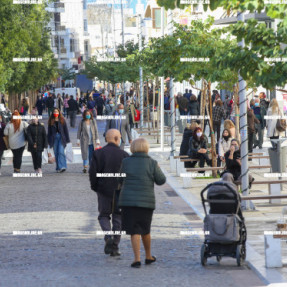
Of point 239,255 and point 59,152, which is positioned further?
point 59,152

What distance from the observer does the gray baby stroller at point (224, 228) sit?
10719 mm

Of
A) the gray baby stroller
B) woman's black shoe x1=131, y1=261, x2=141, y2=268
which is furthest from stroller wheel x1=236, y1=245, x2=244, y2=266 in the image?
woman's black shoe x1=131, y1=261, x2=141, y2=268

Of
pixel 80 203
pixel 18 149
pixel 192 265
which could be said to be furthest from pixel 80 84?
pixel 192 265

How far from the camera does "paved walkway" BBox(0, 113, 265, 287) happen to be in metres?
10.1

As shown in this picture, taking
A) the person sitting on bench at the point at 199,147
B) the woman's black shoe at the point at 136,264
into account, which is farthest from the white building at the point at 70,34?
the woman's black shoe at the point at 136,264

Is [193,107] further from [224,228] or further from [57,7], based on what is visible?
[57,7]

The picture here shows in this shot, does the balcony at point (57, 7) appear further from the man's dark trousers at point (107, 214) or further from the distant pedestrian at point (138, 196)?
the distant pedestrian at point (138, 196)

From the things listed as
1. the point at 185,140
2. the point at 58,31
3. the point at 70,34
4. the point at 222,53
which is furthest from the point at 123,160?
the point at 70,34

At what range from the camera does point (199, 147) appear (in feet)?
77.2

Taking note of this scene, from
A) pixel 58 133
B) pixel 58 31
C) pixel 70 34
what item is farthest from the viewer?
pixel 70 34

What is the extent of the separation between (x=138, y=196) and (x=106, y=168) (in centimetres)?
108

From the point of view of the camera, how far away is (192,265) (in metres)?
10.9

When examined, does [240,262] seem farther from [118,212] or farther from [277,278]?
[118,212]

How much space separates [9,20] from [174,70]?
723 inches
